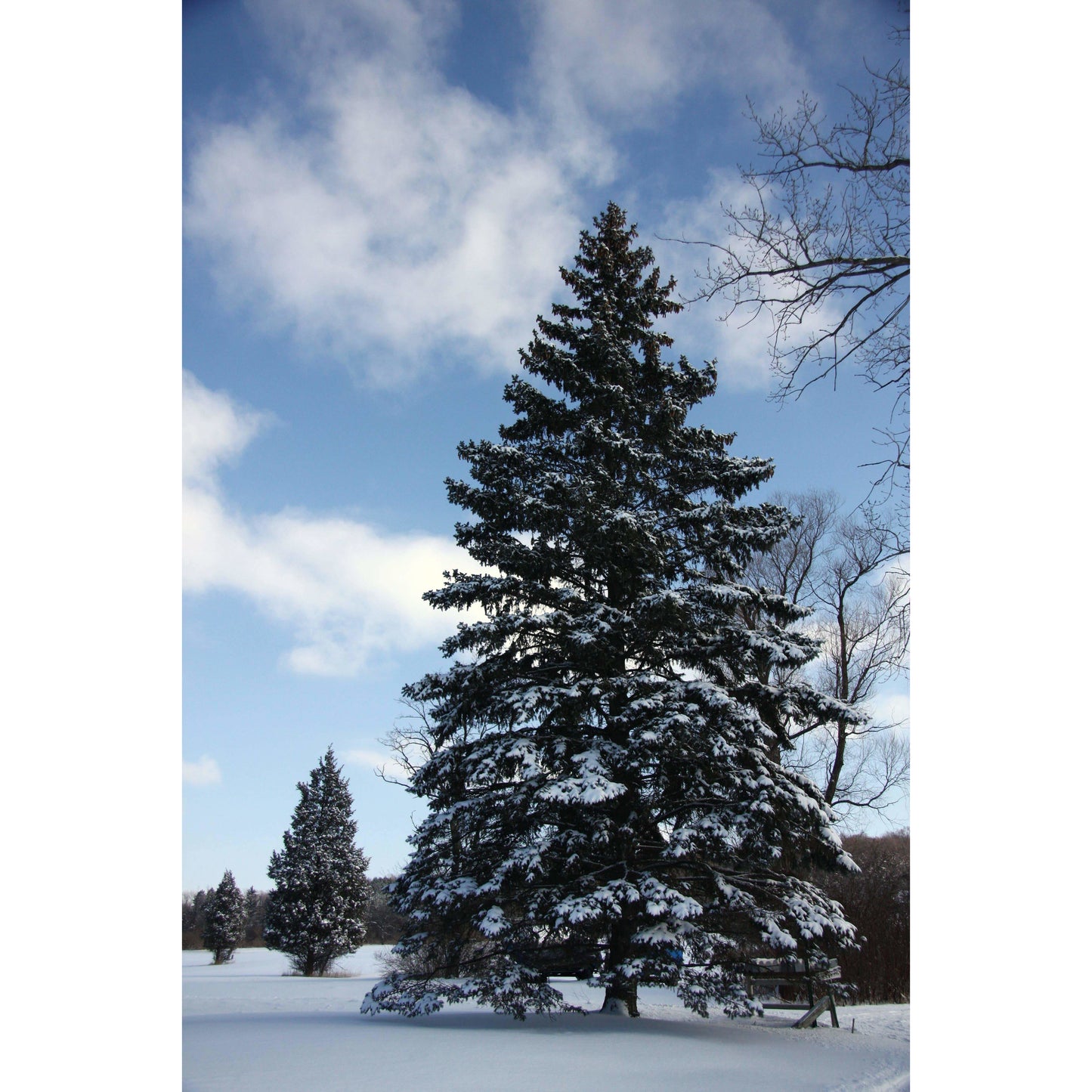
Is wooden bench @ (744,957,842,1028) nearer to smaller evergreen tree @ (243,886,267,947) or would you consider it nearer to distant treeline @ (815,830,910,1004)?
distant treeline @ (815,830,910,1004)

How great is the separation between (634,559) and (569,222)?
368 centimetres

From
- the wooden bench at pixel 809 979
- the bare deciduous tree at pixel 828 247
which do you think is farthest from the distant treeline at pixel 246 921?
the bare deciduous tree at pixel 828 247

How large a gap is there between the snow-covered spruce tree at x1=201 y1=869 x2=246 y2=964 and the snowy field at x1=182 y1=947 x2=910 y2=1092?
2078 cm

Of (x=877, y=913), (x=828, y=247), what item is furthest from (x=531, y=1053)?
(x=877, y=913)

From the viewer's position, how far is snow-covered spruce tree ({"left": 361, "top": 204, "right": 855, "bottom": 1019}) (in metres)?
5.83

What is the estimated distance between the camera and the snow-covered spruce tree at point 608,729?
5828mm

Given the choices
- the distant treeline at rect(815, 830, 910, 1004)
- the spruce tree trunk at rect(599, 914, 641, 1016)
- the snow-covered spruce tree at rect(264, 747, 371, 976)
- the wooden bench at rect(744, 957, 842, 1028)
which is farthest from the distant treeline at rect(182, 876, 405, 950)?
the spruce tree trunk at rect(599, 914, 641, 1016)

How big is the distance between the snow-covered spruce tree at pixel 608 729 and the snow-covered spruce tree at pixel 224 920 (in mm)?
22494

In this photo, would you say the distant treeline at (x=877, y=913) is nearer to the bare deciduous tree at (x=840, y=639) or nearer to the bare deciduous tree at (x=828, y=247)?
the bare deciduous tree at (x=840, y=639)
